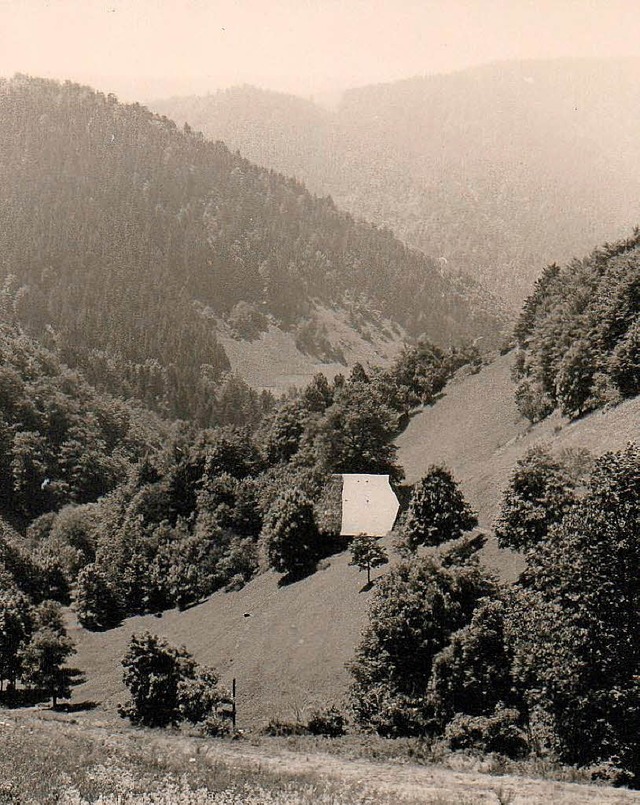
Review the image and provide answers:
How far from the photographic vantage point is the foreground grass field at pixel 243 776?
21.0 m

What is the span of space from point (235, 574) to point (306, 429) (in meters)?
19.9

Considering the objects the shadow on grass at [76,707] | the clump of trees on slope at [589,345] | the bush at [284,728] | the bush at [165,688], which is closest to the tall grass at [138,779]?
the bush at [284,728]

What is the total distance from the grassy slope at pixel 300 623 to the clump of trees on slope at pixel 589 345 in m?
2.42

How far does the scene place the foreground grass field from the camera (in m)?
21.0

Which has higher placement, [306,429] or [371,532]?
[306,429]

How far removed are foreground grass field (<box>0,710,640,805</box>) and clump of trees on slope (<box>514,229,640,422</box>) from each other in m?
37.0

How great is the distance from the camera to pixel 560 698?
25.3 meters

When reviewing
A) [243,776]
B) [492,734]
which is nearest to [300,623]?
[492,734]

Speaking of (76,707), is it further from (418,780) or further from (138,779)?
(418,780)

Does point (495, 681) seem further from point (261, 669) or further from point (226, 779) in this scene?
point (261, 669)

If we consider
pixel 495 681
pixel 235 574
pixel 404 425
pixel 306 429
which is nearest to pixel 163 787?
pixel 495 681

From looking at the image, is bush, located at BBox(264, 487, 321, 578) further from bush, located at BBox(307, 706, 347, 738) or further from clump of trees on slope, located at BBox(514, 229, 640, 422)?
bush, located at BBox(307, 706, 347, 738)

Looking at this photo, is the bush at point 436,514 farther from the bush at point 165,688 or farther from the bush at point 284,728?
the bush at point 284,728

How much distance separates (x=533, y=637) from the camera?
2677 cm
